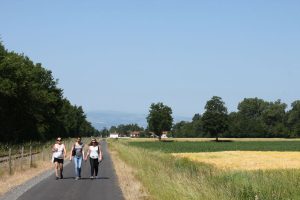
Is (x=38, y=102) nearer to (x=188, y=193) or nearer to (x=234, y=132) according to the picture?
(x=188, y=193)

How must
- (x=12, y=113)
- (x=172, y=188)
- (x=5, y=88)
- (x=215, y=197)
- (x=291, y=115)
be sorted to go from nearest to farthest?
(x=215, y=197) < (x=172, y=188) < (x=5, y=88) < (x=12, y=113) < (x=291, y=115)

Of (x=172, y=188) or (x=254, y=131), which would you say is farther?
(x=254, y=131)

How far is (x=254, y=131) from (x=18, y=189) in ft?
552

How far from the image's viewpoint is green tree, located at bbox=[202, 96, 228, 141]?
151875 mm

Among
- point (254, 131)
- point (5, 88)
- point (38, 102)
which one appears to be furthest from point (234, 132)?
point (5, 88)

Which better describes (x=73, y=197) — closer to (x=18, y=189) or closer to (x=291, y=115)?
(x=18, y=189)

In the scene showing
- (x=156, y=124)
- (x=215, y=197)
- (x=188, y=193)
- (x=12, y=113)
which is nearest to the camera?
(x=215, y=197)

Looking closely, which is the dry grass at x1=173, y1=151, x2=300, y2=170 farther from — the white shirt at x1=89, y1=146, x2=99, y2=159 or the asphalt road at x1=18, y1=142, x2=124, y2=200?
the asphalt road at x1=18, y1=142, x2=124, y2=200

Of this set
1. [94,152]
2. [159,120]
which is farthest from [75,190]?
[159,120]

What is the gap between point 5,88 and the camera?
55938 millimetres

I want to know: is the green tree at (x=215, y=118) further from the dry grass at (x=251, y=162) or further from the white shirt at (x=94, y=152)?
the white shirt at (x=94, y=152)

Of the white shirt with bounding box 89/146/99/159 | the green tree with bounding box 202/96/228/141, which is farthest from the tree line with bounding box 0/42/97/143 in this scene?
the green tree with bounding box 202/96/228/141

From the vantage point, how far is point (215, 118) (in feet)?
499

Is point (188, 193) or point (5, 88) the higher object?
point (5, 88)
